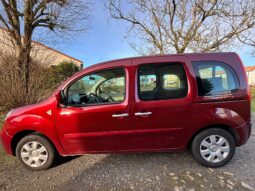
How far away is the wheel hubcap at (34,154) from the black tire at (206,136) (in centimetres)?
255

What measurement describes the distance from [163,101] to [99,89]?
1226 mm

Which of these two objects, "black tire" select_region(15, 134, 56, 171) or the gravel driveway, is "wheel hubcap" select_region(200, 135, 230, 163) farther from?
"black tire" select_region(15, 134, 56, 171)

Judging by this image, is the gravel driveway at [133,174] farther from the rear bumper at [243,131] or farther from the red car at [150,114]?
the rear bumper at [243,131]

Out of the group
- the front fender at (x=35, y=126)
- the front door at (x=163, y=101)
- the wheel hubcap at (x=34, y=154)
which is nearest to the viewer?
the front door at (x=163, y=101)

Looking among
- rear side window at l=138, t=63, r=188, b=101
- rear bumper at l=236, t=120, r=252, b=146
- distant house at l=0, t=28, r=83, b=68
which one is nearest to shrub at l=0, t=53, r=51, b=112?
distant house at l=0, t=28, r=83, b=68

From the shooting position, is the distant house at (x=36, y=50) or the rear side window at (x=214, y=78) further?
the distant house at (x=36, y=50)

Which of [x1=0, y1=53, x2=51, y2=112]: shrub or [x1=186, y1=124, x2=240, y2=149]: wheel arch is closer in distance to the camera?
[x1=186, y1=124, x2=240, y2=149]: wheel arch

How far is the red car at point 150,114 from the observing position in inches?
132

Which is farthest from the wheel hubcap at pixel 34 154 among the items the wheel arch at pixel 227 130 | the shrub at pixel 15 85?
the shrub at pixel 15 85

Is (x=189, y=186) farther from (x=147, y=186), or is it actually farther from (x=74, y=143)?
(x=74, y=143)

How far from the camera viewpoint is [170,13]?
14.7m

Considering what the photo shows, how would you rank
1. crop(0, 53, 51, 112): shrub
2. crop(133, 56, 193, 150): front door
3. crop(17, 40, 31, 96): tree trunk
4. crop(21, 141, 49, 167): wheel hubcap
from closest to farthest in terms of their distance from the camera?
1. crop(133, 56, 193, 150): front door
2. crop(21, 141, 49, 167): wheel hubcap
3. crop(0, 53, 51, 112): shrub
4. crop(17, 40, 31, 96): tree trunk

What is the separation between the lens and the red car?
3352 millimetres

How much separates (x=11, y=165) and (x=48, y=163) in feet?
2.66
